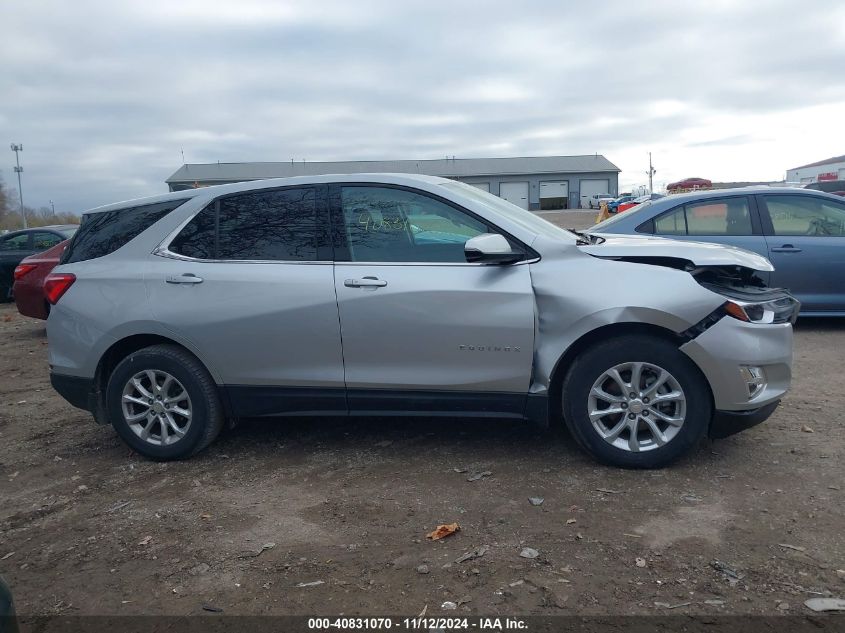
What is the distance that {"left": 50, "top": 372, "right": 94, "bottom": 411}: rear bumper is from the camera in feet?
15.4

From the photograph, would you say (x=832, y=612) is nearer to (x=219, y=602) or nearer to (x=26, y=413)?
(x=219, y=602)

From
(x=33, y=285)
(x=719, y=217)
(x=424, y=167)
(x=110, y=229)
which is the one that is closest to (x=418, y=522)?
(x=110, y=229)

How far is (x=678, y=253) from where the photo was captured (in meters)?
4.10

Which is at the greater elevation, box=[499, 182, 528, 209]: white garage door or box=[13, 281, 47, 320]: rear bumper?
box=[499, 182, 528, 209]: white garage door

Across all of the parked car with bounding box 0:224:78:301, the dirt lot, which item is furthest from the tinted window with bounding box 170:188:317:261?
the parked car with bounding box 0:224:78:301

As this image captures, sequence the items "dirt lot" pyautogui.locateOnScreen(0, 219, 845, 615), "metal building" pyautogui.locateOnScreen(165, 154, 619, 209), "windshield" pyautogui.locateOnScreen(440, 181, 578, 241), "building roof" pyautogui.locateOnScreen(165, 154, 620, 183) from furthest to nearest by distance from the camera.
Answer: "metal building" pyautogui.locateOnScreen(165, 154, 619, 209)
"building roof" pyautogui.locateOnScreen(165, 154, 620, 183)
"windshield" pyautogui.locateOnScreen(440, 181, 578, 241)
"dirt lot" pyautogui.locateOnScreen(0, 219, 845, 615)

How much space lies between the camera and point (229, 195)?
4.68 m

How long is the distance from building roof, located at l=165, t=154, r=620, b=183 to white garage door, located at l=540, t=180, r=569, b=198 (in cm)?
106

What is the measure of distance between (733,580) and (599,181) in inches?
2309

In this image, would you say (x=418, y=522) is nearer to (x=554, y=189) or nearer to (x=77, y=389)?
(x=77, y=389)

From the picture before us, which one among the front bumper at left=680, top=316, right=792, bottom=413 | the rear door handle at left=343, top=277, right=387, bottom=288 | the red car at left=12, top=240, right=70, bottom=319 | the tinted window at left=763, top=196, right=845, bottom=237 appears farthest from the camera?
the red car at left=12, top=240, right=70, bottom=319

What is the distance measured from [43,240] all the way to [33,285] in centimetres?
452

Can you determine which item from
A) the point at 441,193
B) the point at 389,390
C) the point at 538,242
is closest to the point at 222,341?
the point at 389,390

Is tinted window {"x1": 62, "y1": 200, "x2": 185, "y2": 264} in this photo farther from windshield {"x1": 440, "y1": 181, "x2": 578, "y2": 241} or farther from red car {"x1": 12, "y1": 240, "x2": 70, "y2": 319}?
red car {"x1": 12, "y1": 240, "x2": 70, "y2": 319}
